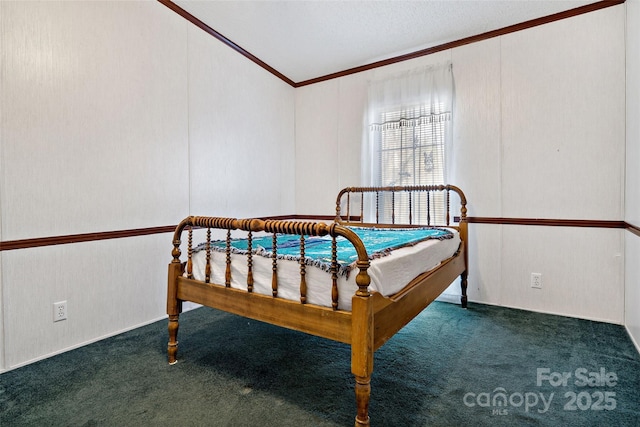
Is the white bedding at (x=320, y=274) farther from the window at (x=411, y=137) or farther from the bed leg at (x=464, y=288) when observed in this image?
the window at (x=411, y=137)

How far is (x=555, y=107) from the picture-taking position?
8.84 ft

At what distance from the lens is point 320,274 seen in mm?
1445

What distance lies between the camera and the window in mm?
3137

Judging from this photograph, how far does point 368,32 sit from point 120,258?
111 inches

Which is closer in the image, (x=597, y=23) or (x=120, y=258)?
(x=120, y=258)

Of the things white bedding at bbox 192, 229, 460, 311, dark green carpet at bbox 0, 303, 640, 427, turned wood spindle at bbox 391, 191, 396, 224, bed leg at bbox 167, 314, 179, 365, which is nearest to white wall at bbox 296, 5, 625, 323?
dark green carpet at bbox 0, 303, 640, 427

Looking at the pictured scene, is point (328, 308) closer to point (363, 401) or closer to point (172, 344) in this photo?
point (363, 401)

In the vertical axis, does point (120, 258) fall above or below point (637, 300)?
above

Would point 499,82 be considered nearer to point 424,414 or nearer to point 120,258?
point 424,414

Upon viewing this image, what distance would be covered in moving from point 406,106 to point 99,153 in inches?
107

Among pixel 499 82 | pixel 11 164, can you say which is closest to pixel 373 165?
pixel 499 82

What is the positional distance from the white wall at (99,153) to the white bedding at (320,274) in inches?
33.9

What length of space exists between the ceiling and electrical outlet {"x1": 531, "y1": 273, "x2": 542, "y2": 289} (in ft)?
7.19

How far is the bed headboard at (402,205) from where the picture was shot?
3.08m
